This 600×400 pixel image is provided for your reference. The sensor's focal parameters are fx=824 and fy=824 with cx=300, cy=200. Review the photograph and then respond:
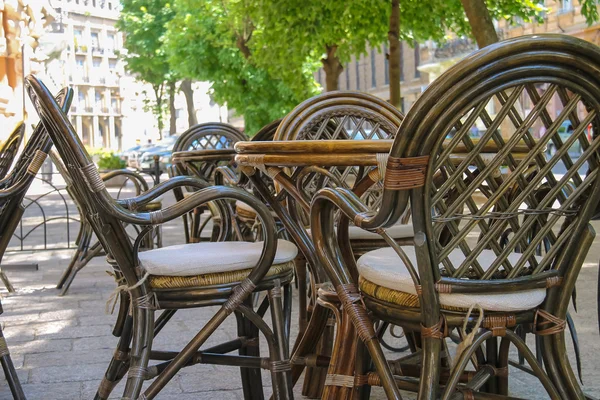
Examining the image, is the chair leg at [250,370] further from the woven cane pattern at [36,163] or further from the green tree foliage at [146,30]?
the green tree foliage at [146,30]

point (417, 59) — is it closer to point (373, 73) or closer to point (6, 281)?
point (373, 73)

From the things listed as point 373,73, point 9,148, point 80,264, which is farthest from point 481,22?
point 373,73

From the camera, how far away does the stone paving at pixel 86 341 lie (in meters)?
3.46

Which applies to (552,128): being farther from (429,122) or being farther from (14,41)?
(14,41)

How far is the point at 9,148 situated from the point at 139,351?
1.25 m

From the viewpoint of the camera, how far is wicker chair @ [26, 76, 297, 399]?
7.86 feet

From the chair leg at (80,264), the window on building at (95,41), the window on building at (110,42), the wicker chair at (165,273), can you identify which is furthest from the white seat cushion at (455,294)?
the window on building at (110,42)

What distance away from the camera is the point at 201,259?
2.53 m

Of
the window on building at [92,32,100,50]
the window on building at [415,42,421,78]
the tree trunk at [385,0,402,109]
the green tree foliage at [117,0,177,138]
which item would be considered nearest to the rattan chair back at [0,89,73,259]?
the tree trunk at [385,0,402,109]

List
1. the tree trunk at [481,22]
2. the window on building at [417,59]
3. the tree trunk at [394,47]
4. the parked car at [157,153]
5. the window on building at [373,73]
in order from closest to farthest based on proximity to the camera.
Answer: the tree trunk at [481,22]
the tree trunk at [394,47]
the parked car at [157,153]
the window on building at [417,59]
the window on building at [373,73]

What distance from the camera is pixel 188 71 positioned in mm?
23312

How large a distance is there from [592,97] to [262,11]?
1136 cm

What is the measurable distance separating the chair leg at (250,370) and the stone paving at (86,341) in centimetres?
32

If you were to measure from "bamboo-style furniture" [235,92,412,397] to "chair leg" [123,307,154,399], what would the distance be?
68cm
